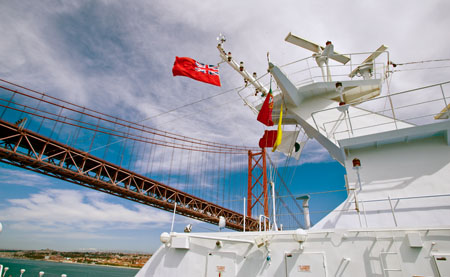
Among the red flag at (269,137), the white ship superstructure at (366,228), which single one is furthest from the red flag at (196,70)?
the white ship superstructure at (366,228)

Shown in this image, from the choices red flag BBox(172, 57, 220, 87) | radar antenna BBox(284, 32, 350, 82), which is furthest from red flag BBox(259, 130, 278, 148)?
red flag BBox(172, 57, 220, 87)

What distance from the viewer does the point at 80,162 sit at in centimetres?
2520

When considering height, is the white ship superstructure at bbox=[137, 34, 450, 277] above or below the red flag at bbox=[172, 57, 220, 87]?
below

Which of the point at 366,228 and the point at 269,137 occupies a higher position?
the point at 269,137

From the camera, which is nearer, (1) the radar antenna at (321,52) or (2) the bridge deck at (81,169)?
(1) the radar antenna at (321,52)

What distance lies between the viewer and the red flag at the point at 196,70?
10.9 metres

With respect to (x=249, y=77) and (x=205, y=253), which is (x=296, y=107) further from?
(x=205, y=253)

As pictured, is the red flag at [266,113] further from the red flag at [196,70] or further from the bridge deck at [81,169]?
the bridge deck at [81,169]

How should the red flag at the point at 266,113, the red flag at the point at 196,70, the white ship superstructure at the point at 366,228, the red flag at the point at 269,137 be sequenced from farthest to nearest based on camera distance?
the red flag at the point at 196,70 < the red flag at the point at 269,137 < the red flag at the point at 266,113 < the white ship superstructure at the point at 366,228

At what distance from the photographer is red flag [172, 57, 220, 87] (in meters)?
10.9

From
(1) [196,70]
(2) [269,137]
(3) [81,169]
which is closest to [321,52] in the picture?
(2) [269,137]

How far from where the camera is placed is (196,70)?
37.0 ft

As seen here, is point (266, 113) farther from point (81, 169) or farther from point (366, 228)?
point (81, 169)

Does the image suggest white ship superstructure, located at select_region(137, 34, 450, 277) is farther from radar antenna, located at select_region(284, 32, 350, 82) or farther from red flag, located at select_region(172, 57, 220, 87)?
red flag, located at select_region(172, 57, 220, 87)
